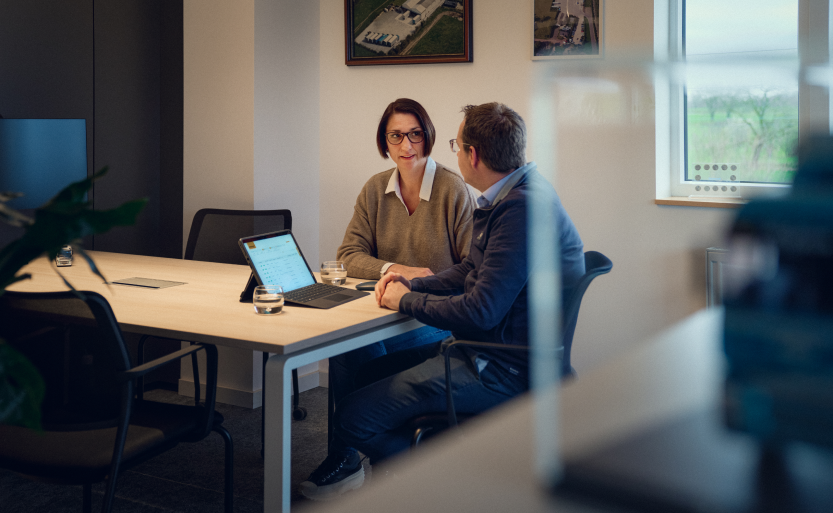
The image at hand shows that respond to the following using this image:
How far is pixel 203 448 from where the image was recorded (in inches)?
117

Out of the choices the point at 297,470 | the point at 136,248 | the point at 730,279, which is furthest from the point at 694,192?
the point at 136,248

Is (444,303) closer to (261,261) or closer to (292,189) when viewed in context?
(261,261)

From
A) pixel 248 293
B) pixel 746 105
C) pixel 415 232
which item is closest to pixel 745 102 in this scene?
pixel 746 105

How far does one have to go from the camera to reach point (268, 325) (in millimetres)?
1900

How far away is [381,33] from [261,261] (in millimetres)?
1966

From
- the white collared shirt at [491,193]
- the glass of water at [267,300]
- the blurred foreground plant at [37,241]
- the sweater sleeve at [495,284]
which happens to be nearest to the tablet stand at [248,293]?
the glass of water at [267,300]

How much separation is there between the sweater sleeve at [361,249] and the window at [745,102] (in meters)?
2.34

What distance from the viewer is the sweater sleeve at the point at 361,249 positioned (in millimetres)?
2670

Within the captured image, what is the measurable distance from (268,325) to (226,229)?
154 centimetres

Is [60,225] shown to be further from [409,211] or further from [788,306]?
[409,211]

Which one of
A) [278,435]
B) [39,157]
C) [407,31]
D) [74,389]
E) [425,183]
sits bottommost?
[278,435]

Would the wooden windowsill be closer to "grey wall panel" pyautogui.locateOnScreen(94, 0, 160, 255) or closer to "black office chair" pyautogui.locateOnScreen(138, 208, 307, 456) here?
"black office chair" pyautogui.locateOnScreen(138, 208, 307, 456)

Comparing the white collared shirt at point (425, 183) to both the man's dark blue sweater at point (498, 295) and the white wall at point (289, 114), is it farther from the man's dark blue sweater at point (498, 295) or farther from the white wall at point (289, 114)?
the white wall at point (289, 114)

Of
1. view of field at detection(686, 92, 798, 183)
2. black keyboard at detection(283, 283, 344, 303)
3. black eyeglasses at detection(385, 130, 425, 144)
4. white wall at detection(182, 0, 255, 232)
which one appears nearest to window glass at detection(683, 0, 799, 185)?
view of field at detection(686, 92, 798, 183)
